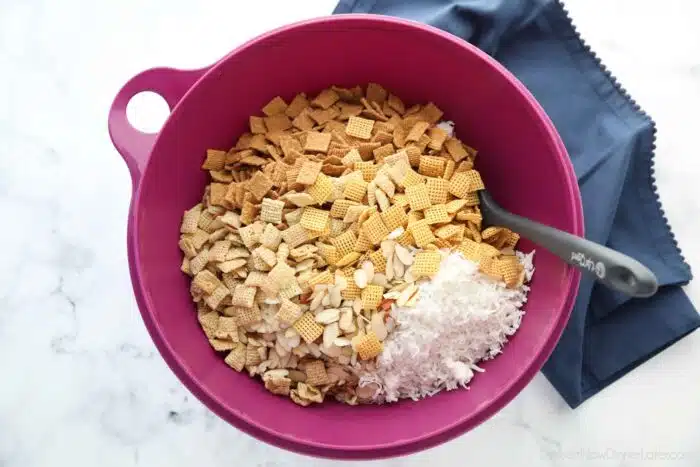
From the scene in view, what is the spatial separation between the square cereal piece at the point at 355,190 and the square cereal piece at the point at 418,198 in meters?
0.05

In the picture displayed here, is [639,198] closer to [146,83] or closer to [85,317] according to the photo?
[146,83]

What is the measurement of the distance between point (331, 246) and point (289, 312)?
85 millimetres

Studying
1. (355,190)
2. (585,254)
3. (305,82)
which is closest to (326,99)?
(305,82)

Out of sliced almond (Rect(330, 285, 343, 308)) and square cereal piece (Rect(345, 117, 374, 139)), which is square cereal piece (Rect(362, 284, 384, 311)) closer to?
sliced almond (Rect(330, 285, 343, 308))

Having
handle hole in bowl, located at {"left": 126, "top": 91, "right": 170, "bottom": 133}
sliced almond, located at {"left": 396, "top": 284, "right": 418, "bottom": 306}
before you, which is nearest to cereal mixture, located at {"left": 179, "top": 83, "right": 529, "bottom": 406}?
sliced almond, located at {"left": 396, "top": 284, "right": 418, "bottom": 306}

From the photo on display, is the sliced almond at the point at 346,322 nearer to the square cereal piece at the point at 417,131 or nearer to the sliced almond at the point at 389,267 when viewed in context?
the sliced almond at the point at 389,267

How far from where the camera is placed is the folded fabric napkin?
85 cm

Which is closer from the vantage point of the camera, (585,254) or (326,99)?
(585,254)

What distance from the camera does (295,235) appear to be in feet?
2.48

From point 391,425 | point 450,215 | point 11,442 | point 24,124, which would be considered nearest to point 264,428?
point 391,425

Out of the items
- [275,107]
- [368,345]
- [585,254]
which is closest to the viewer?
[585,254]

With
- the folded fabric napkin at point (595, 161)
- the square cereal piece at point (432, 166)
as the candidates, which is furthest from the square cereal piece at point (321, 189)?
the folded fabric napkin at point (595, 161)

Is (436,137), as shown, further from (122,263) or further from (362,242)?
(122,263)

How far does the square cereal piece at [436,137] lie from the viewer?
796 mm
